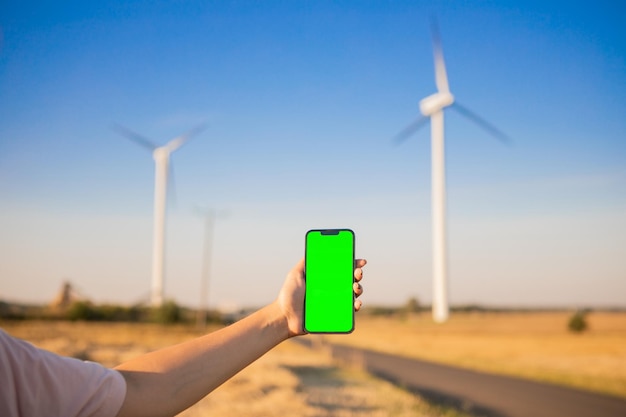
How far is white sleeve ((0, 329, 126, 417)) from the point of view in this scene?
4.88 ft

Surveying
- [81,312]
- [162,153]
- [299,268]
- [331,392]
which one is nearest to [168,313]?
[81,312]

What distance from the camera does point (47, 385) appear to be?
155cm

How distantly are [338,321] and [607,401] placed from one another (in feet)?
59.2

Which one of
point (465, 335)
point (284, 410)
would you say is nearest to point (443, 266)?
point (465, 335)

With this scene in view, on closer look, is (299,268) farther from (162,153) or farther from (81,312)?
(81,312)

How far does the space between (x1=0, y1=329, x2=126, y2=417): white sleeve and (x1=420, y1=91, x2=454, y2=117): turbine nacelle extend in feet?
141

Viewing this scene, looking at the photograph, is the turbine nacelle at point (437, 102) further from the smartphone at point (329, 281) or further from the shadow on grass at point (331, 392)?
the smartphone at point (329, 281)

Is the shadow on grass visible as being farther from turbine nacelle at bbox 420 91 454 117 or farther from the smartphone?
turbine nacelle at bbox 420 91 454 117

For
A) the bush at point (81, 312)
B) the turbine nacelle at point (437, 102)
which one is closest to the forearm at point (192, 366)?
the turbine nacelle at point (437, 102)

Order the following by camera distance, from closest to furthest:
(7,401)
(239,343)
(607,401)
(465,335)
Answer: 1. (7,401)
2. (239,343)
3. (607,401)
4. (465,335)

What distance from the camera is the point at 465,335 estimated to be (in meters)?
58.5

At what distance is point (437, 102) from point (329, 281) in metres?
42.7

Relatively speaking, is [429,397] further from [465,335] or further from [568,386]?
[465,335]

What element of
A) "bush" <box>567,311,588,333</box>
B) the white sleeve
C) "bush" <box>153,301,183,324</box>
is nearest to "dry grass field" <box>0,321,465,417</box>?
the white sleeve
